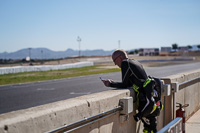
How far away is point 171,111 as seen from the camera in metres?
7.10

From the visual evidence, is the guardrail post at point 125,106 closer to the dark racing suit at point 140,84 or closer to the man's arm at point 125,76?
the dark racing suit at point 140,84

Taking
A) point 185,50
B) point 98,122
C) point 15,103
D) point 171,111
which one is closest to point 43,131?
point 98,122

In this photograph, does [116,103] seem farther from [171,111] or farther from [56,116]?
[171,111]

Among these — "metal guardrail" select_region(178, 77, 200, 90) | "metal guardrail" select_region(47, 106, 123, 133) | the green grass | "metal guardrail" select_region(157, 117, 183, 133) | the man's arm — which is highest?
the man's arm

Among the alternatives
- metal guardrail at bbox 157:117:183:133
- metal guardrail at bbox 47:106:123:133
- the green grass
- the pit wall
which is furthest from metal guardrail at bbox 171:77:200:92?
the green grass

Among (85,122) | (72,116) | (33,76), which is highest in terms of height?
(72,116)

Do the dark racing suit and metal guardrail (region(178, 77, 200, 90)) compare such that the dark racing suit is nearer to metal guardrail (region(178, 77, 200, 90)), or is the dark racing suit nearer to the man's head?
the man's head

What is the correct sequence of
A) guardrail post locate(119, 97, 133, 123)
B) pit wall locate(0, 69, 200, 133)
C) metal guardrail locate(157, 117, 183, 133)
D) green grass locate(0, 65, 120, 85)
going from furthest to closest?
Result: 1. green grass locate(0, 65, 120, 85)
2. metal guardrail locate(157, 117, 183, 133)
3. guardrail post locate(119, 97, 133, 123)
4. pit wall locate(0, 69, 200, 133)

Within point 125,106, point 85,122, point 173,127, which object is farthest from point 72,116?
point 173,127

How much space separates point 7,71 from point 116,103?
110 feet

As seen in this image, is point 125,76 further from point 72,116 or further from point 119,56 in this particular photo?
point 72,116

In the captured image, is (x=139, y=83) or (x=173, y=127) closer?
(x=139, y=83)

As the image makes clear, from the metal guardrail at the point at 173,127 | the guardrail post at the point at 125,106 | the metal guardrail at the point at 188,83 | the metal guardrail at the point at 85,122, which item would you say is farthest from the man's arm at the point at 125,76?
the metal guardrail at the point at 188,83

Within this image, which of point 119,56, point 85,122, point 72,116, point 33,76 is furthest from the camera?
point 33,76
